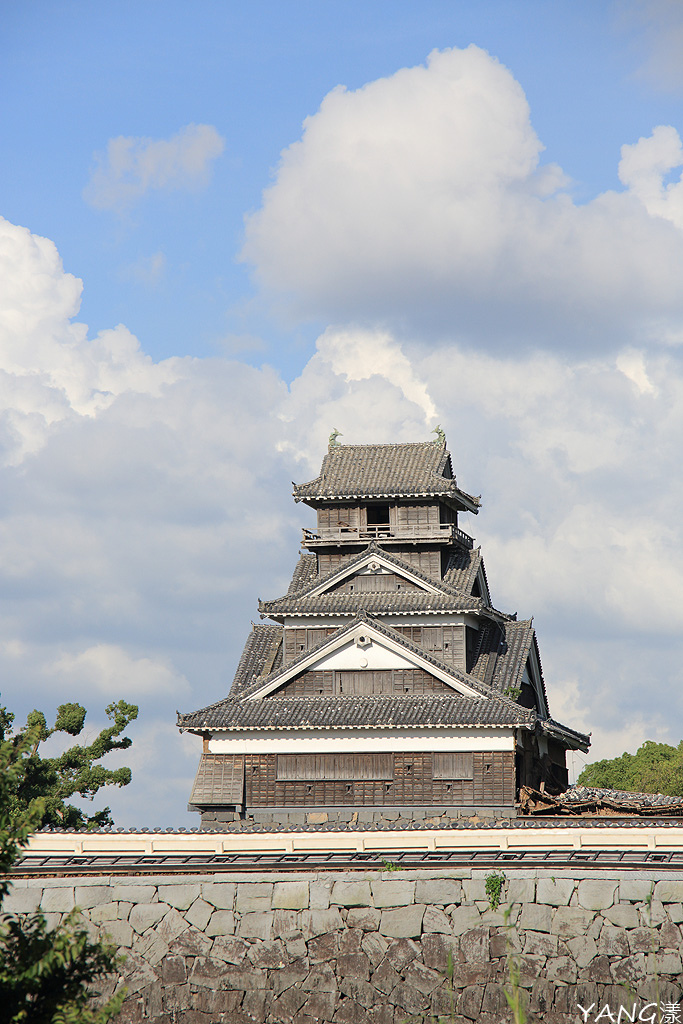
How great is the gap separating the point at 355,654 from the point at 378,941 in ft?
66.3

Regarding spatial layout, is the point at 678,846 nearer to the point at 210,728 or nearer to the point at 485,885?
the point at 485,885

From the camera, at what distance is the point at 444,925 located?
821 inches

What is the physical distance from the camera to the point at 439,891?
2105cm

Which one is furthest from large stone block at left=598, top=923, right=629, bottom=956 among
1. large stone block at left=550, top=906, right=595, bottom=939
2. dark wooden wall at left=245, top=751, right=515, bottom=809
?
dark wooden wall at left=245, top=751, right=515, bottom=809

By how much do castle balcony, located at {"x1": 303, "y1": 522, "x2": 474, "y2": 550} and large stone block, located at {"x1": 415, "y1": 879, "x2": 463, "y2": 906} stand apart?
2313 cm

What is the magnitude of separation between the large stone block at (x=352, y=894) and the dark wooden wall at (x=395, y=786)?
1725cm

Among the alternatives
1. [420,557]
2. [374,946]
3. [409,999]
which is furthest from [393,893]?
[420,557]

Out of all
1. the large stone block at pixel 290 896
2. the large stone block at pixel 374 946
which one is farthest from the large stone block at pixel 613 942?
the large stone block at pixel 290 896

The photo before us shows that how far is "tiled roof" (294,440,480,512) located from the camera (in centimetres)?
4391

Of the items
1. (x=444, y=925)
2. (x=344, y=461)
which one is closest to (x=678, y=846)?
(x=444, y=925)

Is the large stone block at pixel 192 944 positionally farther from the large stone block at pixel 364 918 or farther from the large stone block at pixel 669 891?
the large stone block at pixel 669 891

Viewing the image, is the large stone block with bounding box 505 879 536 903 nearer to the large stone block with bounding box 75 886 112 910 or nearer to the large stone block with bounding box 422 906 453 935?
the large stone block with bounding box 422 906 453 935

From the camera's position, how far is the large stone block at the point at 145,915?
840 inches

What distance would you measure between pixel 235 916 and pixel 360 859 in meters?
2.41
